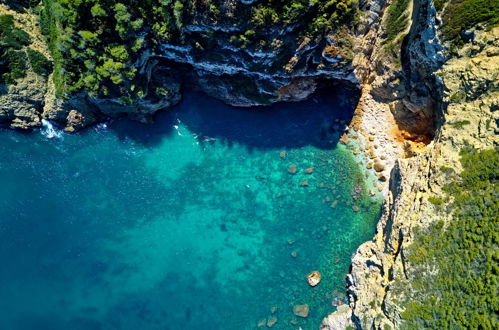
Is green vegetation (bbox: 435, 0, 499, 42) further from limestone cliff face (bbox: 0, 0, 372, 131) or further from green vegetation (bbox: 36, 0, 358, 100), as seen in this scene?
green vegetation (bbox: 36, 0, 358, 100)

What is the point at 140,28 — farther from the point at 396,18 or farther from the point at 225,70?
the point at 396,18

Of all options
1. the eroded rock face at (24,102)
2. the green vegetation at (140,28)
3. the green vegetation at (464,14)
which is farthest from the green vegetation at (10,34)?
the green vegetation at (464,14)

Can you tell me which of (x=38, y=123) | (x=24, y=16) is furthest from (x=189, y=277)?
(x=24, y=16)

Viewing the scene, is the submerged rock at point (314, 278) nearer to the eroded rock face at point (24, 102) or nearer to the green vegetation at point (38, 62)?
the eroded rock face at point (24, 102)

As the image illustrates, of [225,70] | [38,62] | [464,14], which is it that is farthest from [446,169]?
[38,62]

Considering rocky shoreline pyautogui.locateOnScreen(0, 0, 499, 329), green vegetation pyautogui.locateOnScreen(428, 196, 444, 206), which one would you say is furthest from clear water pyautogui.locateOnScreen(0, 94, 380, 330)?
green vegetation pyautogui.locateOnScreen(428, 196, 444, 206)

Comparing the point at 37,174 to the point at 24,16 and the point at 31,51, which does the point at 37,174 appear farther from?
the point at 24,16
